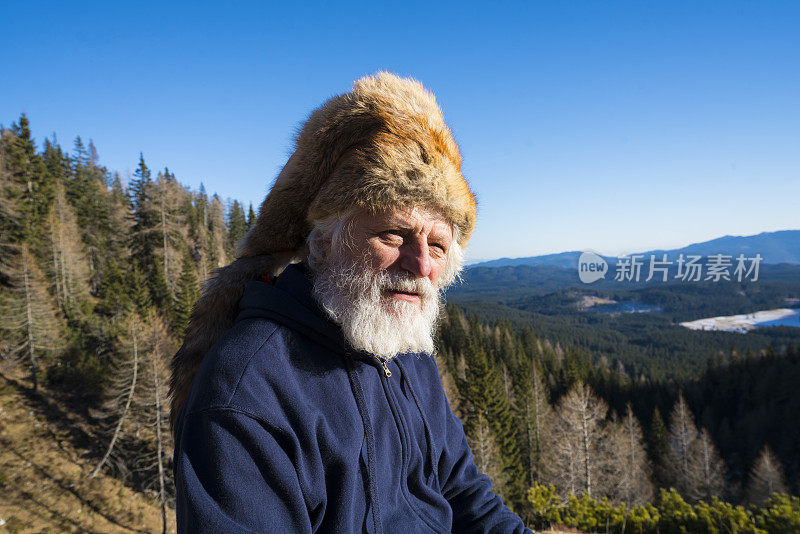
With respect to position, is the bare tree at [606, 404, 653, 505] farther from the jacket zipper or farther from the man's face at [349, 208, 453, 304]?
the man's face at [349, 208, 453, 304]

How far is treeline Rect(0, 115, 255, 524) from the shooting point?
68.9ft

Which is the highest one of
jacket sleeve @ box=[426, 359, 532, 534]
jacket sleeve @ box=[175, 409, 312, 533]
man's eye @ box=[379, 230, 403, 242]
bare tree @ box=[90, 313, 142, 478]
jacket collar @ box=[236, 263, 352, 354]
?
man's eye @ box=[379, 230, 403, 242]

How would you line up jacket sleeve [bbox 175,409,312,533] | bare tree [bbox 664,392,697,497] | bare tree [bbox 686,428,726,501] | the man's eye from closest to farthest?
jacket sleeve [bbox 175,409,312,533], the man's eye, bare tree [bbox 686,428,726,501], bare tree [bbox 664,392,697,497]

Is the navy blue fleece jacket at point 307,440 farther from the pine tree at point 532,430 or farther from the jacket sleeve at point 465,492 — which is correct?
the pine tree at point 532,430

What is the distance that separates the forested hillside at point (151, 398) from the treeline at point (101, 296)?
0.41ft

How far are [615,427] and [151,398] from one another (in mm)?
42449

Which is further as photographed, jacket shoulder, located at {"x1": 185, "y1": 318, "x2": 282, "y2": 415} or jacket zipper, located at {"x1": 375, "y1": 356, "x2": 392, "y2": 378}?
jacket zipper, located at {"x1": 375, "y1": 356, "x2": 392, "y2": 378}

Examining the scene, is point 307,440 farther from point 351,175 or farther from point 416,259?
point 351,175

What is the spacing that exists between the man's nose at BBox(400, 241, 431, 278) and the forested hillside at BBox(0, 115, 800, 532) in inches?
339

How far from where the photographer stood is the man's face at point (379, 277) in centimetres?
186

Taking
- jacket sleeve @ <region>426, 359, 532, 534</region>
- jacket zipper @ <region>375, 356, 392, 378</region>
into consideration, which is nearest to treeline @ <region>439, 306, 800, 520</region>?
jacket sleeve @ <region>426, 359, 532, 534</region>

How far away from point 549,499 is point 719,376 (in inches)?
2941

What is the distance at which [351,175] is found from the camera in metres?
1.90

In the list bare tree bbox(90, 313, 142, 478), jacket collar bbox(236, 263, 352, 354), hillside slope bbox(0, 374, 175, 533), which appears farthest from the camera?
bare tree bbox(90, 313, 142, 478)
